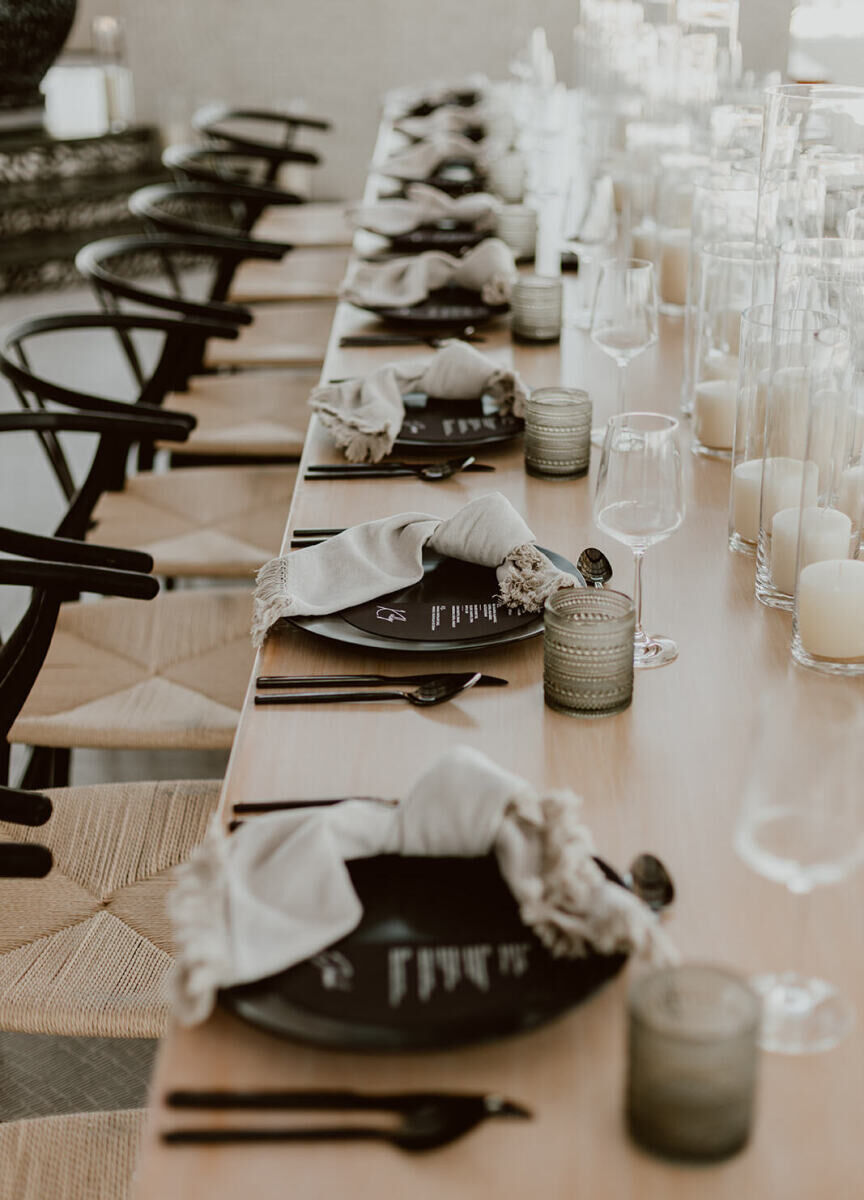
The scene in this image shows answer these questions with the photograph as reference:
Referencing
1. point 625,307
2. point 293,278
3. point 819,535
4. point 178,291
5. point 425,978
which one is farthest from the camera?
point 293,278

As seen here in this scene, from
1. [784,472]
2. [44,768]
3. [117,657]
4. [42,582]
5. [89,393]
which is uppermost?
[784,472]

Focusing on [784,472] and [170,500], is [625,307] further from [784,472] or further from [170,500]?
[170,500]

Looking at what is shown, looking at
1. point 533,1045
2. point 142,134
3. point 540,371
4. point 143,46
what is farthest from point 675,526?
point 143,46

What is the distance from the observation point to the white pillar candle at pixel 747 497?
154 cm

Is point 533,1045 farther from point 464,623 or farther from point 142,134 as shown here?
point 142,134

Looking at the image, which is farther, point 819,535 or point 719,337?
point 719,337

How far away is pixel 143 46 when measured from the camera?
7824mm

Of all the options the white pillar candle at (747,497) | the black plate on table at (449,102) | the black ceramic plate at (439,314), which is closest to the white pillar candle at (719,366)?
the white pillar candle at (747,497)

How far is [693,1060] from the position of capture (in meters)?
0.70

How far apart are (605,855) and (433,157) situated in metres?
3.13

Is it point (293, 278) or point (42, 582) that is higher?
point (42, 582)

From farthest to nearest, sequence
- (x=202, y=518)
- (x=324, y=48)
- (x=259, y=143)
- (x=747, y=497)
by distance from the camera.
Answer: (x=324, y=48)
(x=259, y=143)
(x=202, y=518)
(x=747, y=497)

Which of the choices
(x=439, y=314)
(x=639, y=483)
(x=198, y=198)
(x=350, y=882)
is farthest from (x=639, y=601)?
(x=198, y=198)

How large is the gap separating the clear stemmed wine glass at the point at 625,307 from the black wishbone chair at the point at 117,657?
2.08 ft
